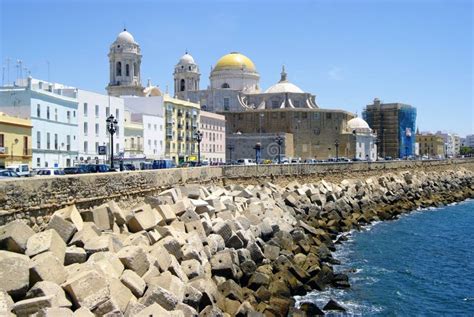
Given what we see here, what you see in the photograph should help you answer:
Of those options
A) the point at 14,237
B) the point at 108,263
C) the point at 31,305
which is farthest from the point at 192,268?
the point at 31,305

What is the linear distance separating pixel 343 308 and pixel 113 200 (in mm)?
7402

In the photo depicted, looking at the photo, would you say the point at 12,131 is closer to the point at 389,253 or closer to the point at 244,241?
the point at 244,241

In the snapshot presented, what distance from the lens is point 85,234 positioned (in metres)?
13.2

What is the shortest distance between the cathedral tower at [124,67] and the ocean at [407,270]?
39.4 m

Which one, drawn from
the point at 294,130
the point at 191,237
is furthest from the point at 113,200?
the point at 294,130

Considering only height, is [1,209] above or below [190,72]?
below

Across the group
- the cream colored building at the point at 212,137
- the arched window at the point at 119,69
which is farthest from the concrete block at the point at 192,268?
the arched window at the point at 119,69

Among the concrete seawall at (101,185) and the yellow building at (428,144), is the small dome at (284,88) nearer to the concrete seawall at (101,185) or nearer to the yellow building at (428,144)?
the concrete seawall at (101,185)

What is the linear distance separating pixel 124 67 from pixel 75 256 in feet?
181

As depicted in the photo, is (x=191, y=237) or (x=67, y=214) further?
(x=191, y=237)

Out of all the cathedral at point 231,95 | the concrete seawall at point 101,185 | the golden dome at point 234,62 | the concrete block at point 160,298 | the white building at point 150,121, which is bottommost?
the concrete block at point 160,298

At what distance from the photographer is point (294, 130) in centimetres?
7388

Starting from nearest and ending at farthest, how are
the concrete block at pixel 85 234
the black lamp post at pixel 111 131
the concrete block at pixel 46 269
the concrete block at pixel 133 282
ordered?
the concrete block at pixel 46 269, the concrete block at pixel 133 282, the concrete block at pixel 85 234, the black lamp post at pixel 111 131

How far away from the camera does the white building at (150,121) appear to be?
4994 cm
